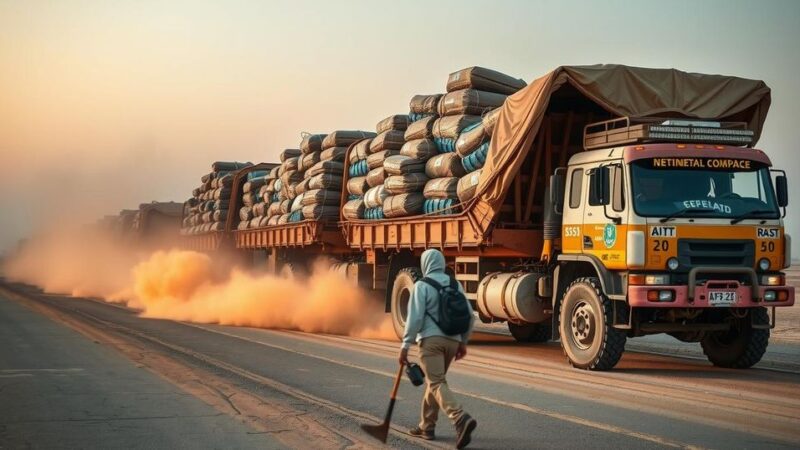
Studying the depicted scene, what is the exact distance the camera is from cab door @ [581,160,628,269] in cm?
1238

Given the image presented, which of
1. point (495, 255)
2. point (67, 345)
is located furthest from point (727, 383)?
point (67, 345)

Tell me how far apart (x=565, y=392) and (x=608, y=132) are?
4.19 m

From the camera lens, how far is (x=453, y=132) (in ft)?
55.0

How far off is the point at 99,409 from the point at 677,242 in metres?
7.05

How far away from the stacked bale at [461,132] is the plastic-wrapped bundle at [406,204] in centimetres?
32

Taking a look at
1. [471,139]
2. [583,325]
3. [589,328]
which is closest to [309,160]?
[471,139]

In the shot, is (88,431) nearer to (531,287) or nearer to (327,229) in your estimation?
(531,287)

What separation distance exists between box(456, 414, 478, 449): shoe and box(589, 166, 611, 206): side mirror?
18.8 ft

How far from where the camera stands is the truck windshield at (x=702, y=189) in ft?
40.4

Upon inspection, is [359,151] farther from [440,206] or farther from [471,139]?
[471,139]

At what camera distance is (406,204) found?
17547 millimetres

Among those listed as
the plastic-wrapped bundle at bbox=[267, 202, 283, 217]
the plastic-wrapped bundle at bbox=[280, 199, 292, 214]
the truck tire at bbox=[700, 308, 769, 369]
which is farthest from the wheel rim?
the plastic-wrapped bundle at bbox=[267, 202, 283, 217]

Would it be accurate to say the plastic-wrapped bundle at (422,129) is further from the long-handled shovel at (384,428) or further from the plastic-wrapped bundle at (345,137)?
the long-handled shovel at (384,428)

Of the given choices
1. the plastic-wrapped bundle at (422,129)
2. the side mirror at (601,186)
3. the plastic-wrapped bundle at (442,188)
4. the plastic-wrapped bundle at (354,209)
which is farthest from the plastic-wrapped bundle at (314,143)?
the side mirror at (601,186)
